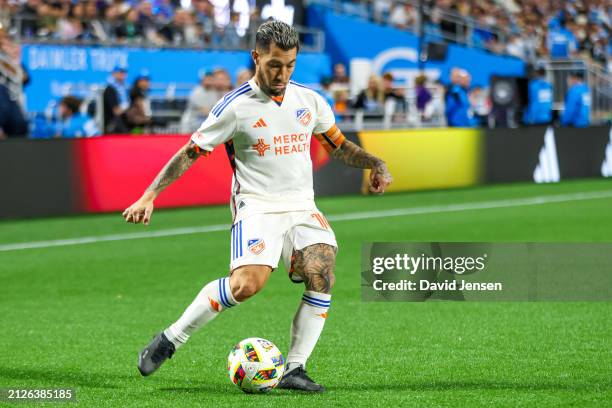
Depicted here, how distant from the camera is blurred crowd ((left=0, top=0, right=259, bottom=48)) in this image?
82.9 ft

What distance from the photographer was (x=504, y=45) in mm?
37594

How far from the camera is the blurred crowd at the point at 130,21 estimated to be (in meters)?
25.3

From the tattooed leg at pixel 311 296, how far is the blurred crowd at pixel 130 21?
60.8ft

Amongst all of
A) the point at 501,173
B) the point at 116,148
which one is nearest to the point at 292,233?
the point at 116,148

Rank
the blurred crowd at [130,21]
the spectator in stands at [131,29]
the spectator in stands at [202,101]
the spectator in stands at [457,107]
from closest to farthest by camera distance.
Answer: the spectator in stands at [202,101] < the spectator in stands at [457,107] < the blurred crowd at [130,21] < the spectator in stands at [131,29]

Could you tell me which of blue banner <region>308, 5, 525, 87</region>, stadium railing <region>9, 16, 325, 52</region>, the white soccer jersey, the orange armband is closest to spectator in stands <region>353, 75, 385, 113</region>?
stadium railing <region>9, 16, 325, 52</region>

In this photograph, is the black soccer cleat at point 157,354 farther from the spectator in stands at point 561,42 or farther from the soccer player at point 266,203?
the spectator in stands at point 561,42

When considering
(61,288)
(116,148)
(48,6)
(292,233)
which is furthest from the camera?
(48,6)

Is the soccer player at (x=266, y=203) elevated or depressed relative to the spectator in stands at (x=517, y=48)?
depressed

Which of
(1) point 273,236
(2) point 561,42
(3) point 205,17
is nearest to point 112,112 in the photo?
(3) point 205,17

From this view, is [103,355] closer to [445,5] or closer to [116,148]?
[116,148]

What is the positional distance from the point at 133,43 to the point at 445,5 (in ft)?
45.5

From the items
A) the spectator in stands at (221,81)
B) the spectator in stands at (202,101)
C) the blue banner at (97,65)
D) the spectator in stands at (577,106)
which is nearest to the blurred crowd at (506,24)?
the blue banner at (97,65)

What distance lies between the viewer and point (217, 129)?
21.6 ft
